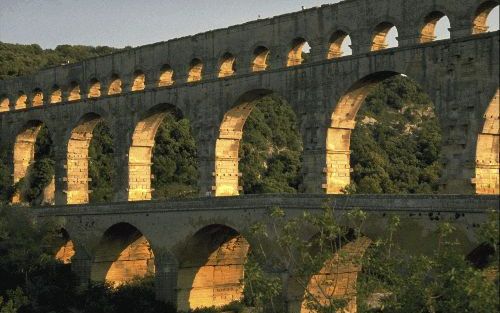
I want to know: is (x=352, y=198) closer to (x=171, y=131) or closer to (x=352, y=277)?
(x=352, y=277)

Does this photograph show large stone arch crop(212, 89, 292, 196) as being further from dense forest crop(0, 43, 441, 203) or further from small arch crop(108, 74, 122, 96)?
dense forest crop(0, 43, 441, 203)

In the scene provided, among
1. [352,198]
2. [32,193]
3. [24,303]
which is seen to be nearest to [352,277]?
[352,198]

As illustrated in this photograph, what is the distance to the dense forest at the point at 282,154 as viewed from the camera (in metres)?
63.9

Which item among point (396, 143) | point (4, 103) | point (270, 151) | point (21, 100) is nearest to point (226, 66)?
point (21, 100)

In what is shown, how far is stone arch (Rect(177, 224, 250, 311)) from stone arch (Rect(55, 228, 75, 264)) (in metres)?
8.63

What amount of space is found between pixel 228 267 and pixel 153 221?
3485 millimetres

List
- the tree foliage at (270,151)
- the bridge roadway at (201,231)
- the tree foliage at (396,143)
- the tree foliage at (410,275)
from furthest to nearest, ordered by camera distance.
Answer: the tree foliage at (270,151) < the tree foliage at (396,143) < the bridge roadway at (201,231) < the tree foliage at (410,275)

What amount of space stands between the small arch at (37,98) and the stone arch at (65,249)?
1081cm

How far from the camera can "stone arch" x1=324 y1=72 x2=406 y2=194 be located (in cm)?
3866

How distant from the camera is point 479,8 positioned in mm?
34688

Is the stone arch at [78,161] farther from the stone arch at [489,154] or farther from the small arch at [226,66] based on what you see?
the stone arch at [489,154]

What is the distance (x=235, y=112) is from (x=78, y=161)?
39.4 ft

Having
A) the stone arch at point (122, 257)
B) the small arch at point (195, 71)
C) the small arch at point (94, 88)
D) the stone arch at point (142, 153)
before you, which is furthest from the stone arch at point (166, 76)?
the stone arch at point (122, 257)

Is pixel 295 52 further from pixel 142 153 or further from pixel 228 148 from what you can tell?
pixel 142 153
